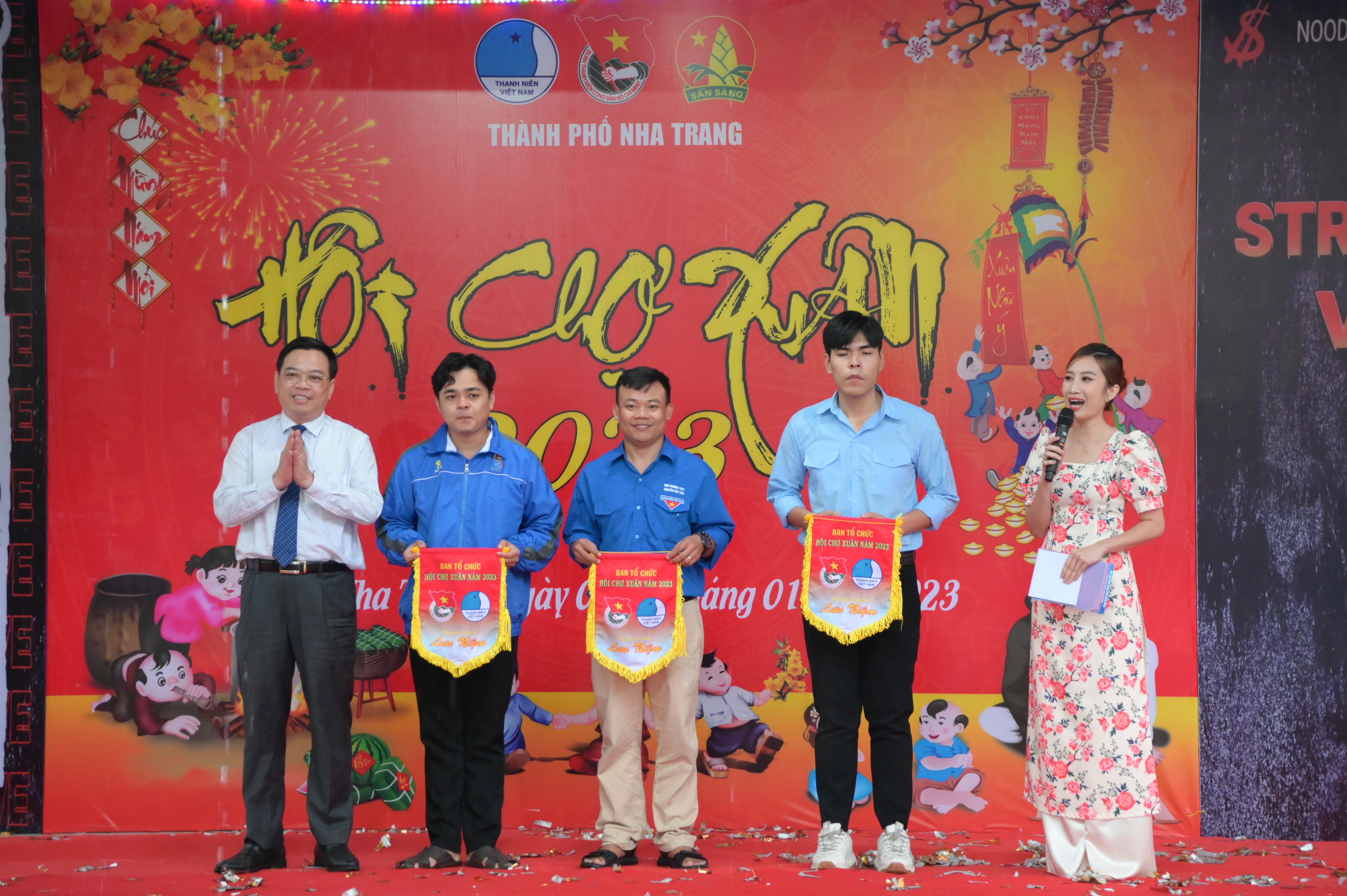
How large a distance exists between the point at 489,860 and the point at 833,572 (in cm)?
151

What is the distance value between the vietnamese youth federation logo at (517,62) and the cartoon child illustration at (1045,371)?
225 cm

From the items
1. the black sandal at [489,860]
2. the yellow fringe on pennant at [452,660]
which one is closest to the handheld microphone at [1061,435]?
the yellow fringe on pennant at [452,660]

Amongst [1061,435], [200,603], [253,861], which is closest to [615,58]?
[1061,435]

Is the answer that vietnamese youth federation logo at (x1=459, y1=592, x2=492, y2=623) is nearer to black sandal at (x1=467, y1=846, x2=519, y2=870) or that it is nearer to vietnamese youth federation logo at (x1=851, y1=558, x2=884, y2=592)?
black sandal at (x1=467, y1=846, x2=519, y2=870)

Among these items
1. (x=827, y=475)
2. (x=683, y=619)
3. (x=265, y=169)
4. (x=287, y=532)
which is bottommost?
(x=683, y=619)

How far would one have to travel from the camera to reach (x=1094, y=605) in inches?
135

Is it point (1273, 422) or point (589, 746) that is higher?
point (1273, 422)

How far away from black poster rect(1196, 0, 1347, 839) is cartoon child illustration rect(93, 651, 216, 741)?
4038 mm

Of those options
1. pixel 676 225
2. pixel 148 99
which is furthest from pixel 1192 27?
pixel 148 99

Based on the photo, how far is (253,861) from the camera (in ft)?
11.6

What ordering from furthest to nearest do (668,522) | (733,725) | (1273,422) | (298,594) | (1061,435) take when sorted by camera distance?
(733,725) < (1273,422) < (668,522) < (298,594) < (1061,435)

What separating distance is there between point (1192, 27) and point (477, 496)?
11.1 ft

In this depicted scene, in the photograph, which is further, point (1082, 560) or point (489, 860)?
point (489, 860)

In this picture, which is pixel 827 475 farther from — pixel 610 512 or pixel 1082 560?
pixel 1082 560
